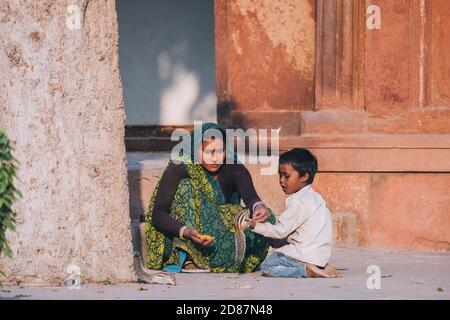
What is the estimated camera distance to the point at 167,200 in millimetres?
9852

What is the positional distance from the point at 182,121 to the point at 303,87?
368 cm

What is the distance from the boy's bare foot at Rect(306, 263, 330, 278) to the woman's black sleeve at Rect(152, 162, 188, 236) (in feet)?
3.12

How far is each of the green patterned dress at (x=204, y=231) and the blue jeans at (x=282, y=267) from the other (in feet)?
0.99

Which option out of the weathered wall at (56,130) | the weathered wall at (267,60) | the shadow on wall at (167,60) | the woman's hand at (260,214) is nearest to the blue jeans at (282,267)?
the woman's hand at (260,214)

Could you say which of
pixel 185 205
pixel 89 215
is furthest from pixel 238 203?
pixel 89 215

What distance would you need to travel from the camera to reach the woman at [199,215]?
32.2 ft

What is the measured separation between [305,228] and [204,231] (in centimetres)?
78

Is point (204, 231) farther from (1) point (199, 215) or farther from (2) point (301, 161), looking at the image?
(2) point (301, 161)

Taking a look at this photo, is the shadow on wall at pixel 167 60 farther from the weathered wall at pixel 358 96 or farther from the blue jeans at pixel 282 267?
the blue jeans at pixel 282 267

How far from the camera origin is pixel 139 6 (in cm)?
1554

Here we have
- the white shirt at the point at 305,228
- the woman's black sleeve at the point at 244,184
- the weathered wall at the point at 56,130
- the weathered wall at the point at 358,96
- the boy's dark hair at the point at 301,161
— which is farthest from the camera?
the weathered wall at the point at 358,96

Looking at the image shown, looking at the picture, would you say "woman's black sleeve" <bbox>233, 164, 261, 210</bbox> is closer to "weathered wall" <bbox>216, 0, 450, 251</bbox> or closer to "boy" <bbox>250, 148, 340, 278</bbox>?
"boy" <bbox>250, 148, 340, 278</bbox>
